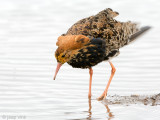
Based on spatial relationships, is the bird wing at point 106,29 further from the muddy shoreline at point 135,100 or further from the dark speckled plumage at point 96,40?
the muddy shoreline at point 135,100

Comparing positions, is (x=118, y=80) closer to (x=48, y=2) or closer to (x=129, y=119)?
(x=129, y=119)

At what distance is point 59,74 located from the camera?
13539mm

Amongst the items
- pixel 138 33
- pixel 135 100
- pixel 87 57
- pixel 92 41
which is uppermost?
pixel 138 33

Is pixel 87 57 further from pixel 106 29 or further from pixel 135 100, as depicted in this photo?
pixel 135 100

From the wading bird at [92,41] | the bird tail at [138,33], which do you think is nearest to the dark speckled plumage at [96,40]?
the wading bird at [92,41]

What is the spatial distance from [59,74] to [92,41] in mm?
2729

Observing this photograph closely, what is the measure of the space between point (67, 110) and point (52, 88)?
1729 mm

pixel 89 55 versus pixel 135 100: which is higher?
pixel 89 55

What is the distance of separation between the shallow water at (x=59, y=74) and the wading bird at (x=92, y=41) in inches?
28.4

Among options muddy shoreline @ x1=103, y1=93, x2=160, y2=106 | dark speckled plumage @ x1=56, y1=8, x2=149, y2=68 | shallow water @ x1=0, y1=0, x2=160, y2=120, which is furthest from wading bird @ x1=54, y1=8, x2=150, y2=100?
shallow water @ x1=0, y1=0, x2=160, y2=120

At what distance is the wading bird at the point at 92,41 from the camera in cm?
1071

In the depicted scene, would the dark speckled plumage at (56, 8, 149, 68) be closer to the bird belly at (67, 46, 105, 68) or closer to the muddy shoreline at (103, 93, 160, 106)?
the bird belly at (67, 46, 105, 68)

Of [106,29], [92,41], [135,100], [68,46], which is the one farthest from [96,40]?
[135,100]

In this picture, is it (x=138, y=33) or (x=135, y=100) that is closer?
(x=135, y=100)
